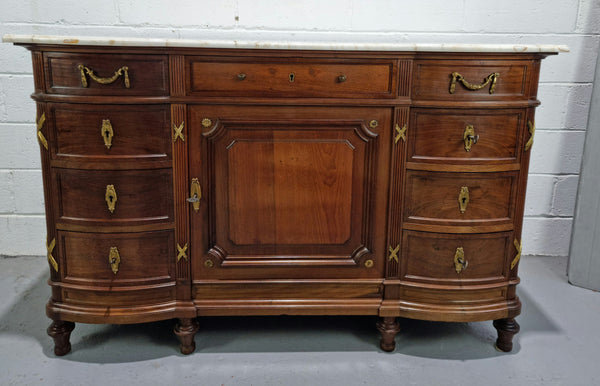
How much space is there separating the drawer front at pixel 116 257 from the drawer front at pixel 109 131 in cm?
28

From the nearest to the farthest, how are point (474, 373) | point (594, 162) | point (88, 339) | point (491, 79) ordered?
point (491, 79) < point (474, 373) < point (88, 339) < point (594, 162)

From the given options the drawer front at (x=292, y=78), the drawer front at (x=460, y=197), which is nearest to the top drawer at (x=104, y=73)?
the drawer front at (x=292, y=78)

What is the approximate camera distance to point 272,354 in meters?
1.94

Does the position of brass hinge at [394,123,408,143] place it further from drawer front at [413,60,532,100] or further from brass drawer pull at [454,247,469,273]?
brass drawer pull at [454,247,469,273]

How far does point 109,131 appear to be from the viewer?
67.2 inches

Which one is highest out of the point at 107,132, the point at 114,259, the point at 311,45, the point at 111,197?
the point at 311,45

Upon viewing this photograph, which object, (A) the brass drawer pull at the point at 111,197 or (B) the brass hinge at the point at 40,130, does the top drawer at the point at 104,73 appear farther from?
(A) the brass drawer pull at the point at 111,197

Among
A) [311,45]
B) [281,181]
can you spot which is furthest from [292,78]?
[281,181]

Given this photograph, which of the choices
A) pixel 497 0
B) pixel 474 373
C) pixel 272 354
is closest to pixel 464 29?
pixel 497 0

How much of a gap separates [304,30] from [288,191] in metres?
1.12

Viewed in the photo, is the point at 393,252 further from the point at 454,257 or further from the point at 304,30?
the point at 304,30

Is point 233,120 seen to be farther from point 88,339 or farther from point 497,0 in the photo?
point 497,0

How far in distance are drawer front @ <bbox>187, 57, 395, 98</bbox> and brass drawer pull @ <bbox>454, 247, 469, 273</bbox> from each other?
0.60 metres

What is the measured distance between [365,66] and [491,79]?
1.36ft
